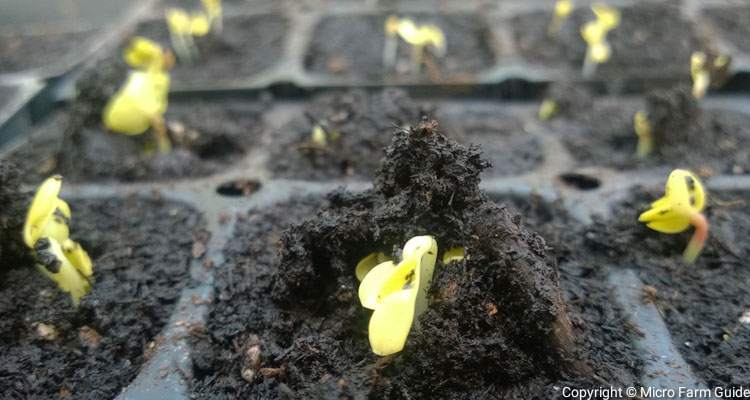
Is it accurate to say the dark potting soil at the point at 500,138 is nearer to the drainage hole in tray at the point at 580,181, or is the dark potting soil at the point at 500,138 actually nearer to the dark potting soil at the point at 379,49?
the drainage hole in tray at the point at 580,181

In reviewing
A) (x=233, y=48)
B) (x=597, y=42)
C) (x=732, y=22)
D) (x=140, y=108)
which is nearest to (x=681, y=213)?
(x=597, y=42)

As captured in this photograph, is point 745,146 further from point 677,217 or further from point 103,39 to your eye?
point 103,39

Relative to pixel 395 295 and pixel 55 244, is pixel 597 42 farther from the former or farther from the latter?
pixel 55 244

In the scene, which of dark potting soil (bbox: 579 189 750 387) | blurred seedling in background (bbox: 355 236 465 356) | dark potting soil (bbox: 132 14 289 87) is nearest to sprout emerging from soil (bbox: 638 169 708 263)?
dark potting soil (bbox: 579 189 750 387)

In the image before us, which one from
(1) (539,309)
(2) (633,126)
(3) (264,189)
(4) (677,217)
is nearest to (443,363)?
(1) (539,309)

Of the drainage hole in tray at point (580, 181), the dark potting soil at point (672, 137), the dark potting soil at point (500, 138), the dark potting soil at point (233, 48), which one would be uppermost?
the dark potting soil at point (672, 137)

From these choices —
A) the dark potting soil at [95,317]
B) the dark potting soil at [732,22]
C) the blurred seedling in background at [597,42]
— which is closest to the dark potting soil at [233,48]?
the dark potting soil at [95,317]

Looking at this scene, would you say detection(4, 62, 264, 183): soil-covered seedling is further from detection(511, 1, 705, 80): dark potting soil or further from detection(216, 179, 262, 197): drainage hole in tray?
detection(511, 1, 705, 80): dark potting soil
